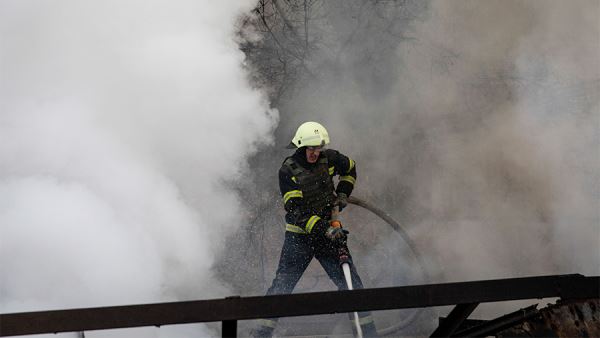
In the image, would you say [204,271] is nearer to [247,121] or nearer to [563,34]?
[247,121]

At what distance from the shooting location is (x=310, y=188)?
5344 mm

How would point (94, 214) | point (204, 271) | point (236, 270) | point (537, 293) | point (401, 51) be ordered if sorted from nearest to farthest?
1. point (537, 293)
2. point (94, 214)
3. point (204, 271)
4. point (236, 270)
5. point (401, 51)

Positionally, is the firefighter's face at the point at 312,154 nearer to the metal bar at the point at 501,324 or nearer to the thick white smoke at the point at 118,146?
the thick white smoke at the point at 118,146

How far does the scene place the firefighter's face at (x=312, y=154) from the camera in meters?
5.30

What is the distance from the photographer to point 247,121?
7113 mm

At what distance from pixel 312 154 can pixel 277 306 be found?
2.25 meters

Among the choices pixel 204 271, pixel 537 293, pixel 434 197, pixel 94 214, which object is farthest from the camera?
pixel 434 197

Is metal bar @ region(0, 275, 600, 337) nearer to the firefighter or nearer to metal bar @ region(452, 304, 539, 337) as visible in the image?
metal bar @ region(452, 304, 539, 337)

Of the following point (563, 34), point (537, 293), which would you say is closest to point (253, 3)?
point (563, 34)

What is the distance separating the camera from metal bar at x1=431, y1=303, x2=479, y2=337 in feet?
11.6

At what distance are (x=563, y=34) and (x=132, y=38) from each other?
514cm

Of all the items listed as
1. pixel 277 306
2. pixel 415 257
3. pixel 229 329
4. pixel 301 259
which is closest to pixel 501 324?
pixel 277 306

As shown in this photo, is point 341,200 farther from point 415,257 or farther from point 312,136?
point 415,257

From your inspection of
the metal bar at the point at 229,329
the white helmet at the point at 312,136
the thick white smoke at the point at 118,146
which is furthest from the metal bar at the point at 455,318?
the thick white smoke at the point at 118,146
